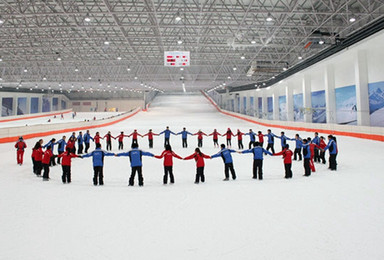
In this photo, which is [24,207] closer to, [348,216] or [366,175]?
[348,216]

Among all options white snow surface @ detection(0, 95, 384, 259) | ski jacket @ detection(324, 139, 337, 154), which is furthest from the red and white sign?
ski jacket @ detection(324, 139, 337, 154)

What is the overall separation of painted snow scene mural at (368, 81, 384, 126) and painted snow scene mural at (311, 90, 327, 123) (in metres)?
6.62

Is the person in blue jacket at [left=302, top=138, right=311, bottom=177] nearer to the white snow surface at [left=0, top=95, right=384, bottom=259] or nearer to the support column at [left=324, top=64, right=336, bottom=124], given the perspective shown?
the white snow surface at [left=0, top=95, right=384, bottom=259]

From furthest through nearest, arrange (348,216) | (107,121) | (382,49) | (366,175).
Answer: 1. (107,121)
2. (382,49)
3. (366,175)
4. (348,216)

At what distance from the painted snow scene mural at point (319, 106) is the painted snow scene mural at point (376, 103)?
662 cm

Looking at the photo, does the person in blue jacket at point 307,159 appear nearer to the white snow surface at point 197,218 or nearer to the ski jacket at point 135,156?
the white snow surface at point 197,218

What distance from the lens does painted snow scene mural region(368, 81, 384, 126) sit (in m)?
19.1

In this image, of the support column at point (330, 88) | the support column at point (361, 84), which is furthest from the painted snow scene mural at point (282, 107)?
the support column at point (361, 84)

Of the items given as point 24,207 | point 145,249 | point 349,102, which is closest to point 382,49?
point 349,102

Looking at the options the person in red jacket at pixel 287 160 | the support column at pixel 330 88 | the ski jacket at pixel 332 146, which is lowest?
the person in red jacket at pixel 287 160

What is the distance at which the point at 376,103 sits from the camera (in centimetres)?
1958

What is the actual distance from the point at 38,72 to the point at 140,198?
4094 centimetres

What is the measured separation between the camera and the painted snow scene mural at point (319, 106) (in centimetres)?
2717

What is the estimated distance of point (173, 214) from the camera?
5.69 meters
